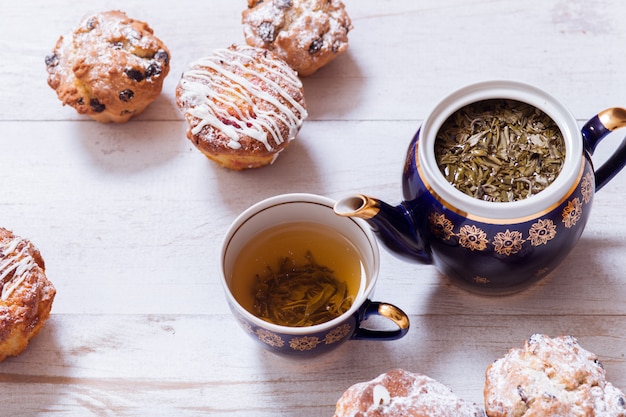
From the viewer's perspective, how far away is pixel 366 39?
1.80 metres

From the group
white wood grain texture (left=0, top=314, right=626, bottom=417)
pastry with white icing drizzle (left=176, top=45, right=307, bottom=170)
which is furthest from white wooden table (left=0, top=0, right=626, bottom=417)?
pastry with white icing drizzle (left=176, top=45, right=307, bottom=170)

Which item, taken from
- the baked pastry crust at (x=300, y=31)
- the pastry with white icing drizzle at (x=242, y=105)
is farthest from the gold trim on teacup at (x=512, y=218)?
the baked pastry crust at (x=300, y=31)

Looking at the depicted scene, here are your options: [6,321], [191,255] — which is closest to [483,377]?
[191,255]

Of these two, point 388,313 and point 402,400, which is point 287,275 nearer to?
point 388,313

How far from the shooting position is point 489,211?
4.11ft

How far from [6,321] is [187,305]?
0.33 m

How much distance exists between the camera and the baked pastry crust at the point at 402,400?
124cm

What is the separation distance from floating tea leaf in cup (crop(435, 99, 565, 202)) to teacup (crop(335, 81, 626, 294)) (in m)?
0.01

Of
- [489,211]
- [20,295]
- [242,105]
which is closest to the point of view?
[489,211]

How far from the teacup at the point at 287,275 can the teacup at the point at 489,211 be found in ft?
0.29

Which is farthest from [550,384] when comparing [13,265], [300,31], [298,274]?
[13,265]

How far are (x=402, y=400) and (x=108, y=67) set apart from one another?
89 centimetres

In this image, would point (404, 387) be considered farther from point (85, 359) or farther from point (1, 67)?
point (1, 67)

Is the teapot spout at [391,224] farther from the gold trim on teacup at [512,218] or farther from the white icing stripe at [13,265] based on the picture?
the white icing stripe at [13,265]
